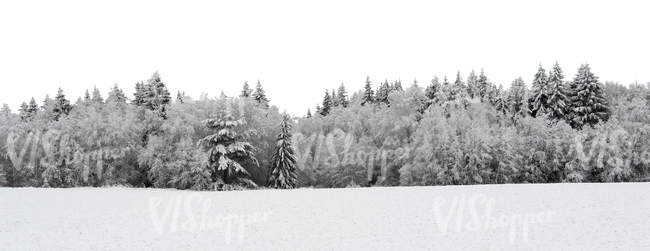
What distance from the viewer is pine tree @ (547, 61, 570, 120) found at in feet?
171

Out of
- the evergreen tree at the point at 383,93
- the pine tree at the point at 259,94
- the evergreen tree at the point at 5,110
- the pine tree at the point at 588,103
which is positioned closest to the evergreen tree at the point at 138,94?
the pine tree at the point at 259,94

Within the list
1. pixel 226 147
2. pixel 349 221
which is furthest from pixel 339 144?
pixel 349 221

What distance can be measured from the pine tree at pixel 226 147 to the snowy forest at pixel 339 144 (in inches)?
5.6

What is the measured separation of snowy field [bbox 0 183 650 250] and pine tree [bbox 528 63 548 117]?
91.8ft

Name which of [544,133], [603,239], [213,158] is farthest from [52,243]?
[544,133]

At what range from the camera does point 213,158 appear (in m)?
42.1

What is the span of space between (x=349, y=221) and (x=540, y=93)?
43983 millimetres

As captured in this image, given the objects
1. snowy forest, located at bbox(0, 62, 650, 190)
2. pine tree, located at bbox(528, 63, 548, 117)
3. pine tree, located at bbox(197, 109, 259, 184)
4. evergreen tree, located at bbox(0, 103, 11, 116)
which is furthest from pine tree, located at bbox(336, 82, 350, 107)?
evergreen tree, located at bbox(0, 103, 11, 116)

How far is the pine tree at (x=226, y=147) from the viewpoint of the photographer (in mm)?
41812

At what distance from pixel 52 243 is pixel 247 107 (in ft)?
103

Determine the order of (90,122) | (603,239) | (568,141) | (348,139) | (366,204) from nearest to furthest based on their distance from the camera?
(603,239) → (366,204) → (568,141) → (90,122) → (348,139)

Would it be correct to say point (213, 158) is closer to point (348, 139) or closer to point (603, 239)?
point (348, 139)

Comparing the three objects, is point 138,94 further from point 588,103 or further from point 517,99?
point 588,103

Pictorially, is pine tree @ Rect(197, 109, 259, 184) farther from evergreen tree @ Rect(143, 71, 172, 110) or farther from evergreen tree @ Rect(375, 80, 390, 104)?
evergreen tree @ Rect(375, 80, 390, 104)
